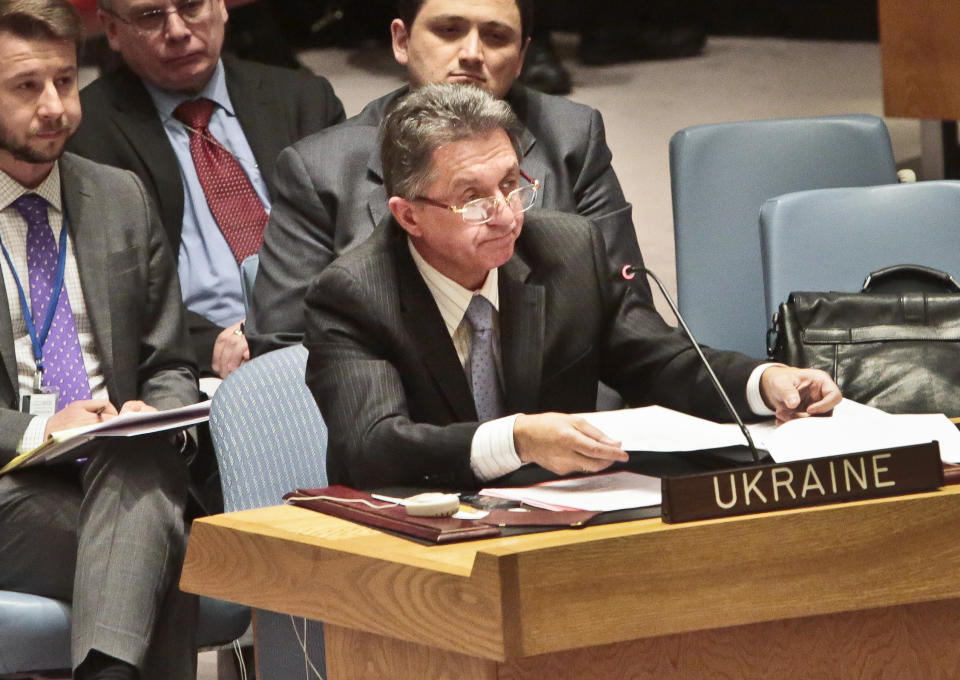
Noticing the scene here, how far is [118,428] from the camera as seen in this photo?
2.41 m

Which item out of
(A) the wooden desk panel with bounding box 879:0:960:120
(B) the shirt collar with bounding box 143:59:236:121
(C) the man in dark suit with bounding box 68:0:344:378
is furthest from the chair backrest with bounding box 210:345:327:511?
(A) the wooden desk panel with bounding box 879:0:960:120

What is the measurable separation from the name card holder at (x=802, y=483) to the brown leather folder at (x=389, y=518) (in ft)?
0.70

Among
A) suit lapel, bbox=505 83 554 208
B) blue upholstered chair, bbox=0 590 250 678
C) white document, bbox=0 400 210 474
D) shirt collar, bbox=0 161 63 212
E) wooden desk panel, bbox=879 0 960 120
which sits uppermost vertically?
shirt collar, bbox=0 161 63 212

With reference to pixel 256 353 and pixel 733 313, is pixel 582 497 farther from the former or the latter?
pixel 733 313

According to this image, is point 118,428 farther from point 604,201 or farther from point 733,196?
point 733,196

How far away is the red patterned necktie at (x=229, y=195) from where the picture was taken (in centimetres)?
353

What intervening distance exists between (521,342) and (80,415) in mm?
→ 849

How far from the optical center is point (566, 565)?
5.07 feet

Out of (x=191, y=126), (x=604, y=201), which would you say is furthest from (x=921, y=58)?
(x=191, y=126)

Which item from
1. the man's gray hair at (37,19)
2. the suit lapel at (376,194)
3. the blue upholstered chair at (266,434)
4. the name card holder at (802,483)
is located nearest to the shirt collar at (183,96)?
the man's gray hair at (37,19)

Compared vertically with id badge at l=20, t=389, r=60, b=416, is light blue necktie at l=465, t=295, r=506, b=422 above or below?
above

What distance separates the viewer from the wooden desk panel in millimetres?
5020

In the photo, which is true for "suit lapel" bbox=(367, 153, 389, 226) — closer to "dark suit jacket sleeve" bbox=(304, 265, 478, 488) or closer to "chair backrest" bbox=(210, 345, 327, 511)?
"chair backrest" bbox=(210, 345, 327, 511)

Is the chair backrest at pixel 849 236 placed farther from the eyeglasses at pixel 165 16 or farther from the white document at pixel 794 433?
the eyeglasses at pixel 165 16
